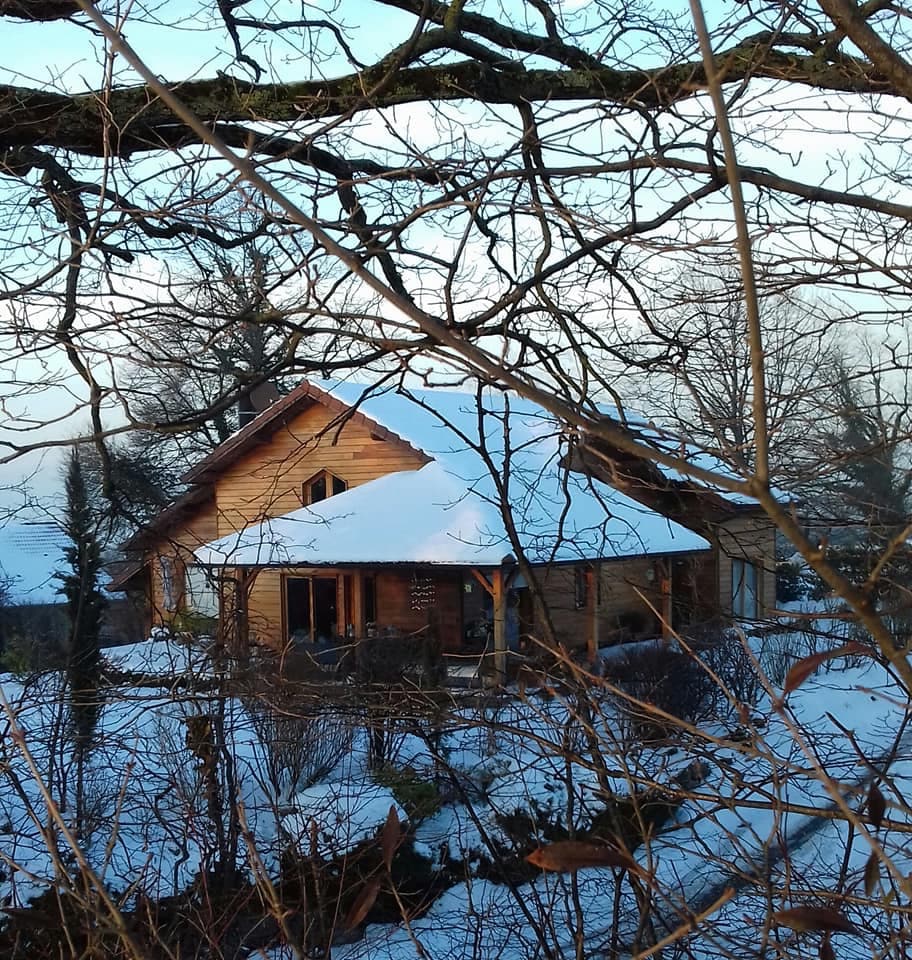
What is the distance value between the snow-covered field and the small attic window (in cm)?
929

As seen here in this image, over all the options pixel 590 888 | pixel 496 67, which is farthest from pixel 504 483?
pixel 590 888

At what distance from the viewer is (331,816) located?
20.1 ft

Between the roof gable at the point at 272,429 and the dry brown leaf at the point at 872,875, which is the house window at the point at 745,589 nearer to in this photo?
the dry brown leaf at the point at 872,875

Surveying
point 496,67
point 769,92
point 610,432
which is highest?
point 496,67

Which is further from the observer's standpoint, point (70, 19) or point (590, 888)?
point (590, 888)

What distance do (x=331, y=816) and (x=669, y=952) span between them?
11.6 feet

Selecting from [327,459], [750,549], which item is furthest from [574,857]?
[327,459]

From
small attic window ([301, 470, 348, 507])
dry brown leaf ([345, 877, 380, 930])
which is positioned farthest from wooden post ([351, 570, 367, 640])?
dry brown leaf ([345, 877, 380, 930])

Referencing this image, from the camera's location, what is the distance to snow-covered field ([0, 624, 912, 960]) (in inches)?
75.0

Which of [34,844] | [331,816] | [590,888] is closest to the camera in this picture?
[590,888]

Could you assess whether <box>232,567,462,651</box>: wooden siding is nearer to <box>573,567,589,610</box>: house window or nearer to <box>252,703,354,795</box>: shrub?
<box>573,567,589,610</box>: house window

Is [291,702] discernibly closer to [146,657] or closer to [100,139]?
[100,139]

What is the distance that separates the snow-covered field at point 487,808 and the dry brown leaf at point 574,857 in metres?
0.11

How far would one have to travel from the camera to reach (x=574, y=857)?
864 mm
